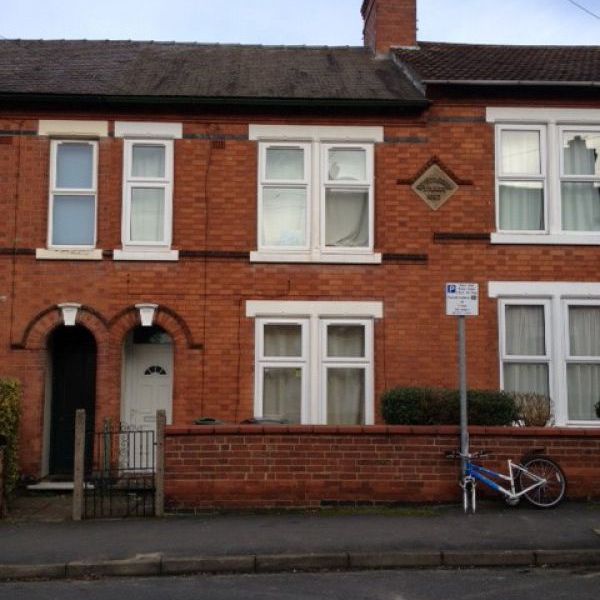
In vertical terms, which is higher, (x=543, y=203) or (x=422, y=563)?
(x=543, y=203)

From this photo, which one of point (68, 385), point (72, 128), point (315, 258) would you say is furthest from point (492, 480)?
point (72, 128)

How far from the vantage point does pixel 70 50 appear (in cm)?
1502

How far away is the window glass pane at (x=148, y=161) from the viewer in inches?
505

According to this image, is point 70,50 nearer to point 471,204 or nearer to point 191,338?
point 191,338

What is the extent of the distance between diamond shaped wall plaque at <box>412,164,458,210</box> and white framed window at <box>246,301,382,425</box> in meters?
1.89

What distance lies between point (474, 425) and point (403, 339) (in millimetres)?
2370

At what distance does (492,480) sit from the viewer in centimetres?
989

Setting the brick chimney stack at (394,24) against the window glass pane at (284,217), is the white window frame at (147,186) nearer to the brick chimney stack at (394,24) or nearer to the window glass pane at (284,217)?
the window glass pane at (284,217)

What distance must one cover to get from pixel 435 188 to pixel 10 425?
23.5 ft

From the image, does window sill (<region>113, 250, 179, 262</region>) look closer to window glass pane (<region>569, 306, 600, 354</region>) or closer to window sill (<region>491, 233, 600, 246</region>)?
window sill (<region>491, 233, 600, 246</region>)

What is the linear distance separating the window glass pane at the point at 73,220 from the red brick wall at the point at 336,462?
13.8 feet

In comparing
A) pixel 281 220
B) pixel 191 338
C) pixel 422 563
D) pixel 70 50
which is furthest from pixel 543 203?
pixel 70 50

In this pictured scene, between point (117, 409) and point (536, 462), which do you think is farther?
→ point (117, 409)

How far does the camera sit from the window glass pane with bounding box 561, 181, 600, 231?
1292 cm
